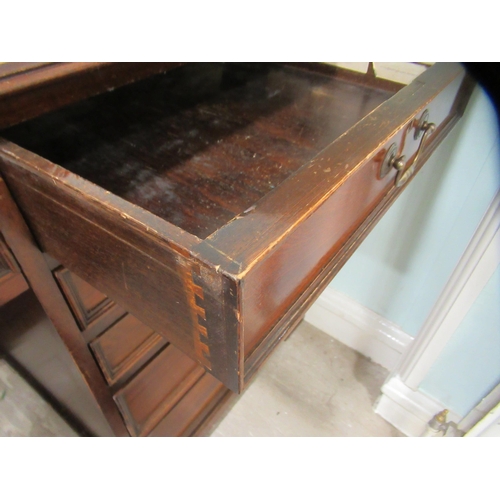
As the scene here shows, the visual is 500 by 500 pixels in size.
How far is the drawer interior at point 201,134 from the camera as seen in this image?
45 centimetres

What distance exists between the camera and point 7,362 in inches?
25.3

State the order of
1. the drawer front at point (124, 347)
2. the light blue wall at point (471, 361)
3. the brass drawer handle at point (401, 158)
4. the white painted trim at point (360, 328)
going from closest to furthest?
the brass drawer handle at point (401, 158), the drawer front at point (124, 347), the light blue wall at point (471, 361), the white painted trim at point (360, 328)

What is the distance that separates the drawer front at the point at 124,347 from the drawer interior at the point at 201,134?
21 centimetres

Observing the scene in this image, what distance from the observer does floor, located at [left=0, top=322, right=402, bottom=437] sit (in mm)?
902

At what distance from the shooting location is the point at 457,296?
0.66 m

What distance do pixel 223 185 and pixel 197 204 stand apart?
50 millimetres

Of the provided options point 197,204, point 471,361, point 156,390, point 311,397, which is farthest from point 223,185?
point 311,397

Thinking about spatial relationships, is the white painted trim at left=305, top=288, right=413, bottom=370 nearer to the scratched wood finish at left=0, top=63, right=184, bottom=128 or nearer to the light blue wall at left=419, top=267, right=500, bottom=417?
the light blue wall at left=419, top=267, right=500, bottom=417

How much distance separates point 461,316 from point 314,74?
1.68ft

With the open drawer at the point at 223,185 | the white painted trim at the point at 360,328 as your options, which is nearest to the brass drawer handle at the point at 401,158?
the open drawer at the point at 223,185

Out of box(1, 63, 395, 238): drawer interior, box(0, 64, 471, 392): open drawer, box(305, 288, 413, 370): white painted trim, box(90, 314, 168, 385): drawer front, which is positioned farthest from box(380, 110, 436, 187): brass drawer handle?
box(305, 288, 413, 370): white painted trim

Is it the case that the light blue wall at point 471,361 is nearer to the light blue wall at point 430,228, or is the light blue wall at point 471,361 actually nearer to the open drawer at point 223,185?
the light blue wall at point 430,228

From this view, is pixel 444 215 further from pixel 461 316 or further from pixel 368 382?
pixel 368 382

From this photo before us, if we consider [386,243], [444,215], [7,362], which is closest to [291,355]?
[386,243]
